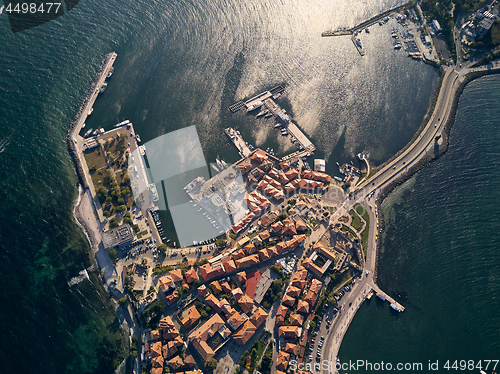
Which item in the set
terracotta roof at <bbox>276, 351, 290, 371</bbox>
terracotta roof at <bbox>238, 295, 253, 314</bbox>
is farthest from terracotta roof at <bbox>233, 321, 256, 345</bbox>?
terracotta roof at <bbox>276, 351, 290, 371</bbox>

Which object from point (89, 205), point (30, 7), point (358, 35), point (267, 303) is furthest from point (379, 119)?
point (30, 7)

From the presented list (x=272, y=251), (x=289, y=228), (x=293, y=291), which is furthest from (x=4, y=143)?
(x=293, y=291)

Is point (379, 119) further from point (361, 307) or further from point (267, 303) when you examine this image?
point (267, 303)

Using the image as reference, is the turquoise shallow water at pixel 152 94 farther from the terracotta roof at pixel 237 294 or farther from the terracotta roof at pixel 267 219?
the terracotta roof at pixel 237 294

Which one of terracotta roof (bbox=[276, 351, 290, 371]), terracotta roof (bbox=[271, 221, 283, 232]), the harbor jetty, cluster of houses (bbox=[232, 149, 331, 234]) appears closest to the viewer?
terracotta roof (bbox=[276, 351, 290, 371])

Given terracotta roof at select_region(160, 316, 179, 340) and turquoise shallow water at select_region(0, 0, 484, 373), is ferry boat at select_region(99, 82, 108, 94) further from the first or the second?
terracotta roof at select_region(160, 316, 179, 340)

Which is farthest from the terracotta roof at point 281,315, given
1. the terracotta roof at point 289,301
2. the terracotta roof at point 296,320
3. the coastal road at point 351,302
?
the coastal road at point 351,302
